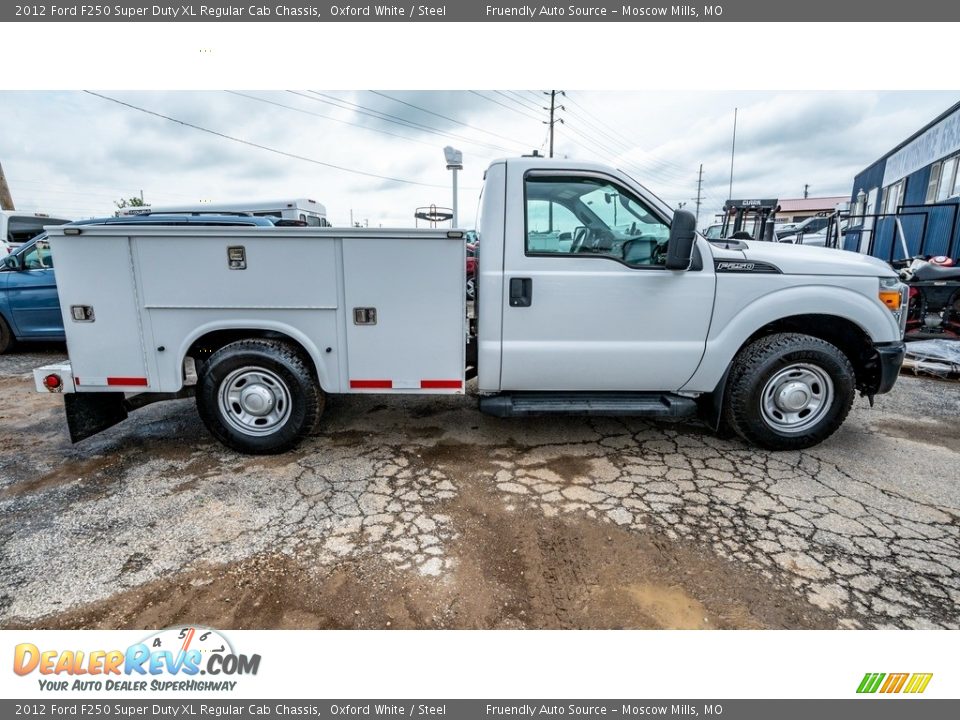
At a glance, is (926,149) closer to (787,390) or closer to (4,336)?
(787,390)

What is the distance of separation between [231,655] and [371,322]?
7.17 feet

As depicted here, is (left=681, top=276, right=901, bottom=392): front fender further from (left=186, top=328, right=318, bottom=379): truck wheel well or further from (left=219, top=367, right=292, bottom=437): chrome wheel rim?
(left=219, top=367, right=292, bottom=437): chrome wheel rim

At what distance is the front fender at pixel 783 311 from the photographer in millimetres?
3768

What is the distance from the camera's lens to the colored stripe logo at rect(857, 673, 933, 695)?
1.97 meters

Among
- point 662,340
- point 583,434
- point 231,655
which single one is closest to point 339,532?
point 231,655

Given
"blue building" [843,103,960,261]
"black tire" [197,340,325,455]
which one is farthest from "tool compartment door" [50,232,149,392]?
"blue building" [843,103,960,261]

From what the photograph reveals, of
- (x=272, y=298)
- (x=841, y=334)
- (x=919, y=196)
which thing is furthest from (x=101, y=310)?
(x=919, y=196)

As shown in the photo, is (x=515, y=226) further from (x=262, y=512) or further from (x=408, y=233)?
(x=262, y=512)

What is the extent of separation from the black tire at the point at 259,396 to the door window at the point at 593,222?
1948 mm

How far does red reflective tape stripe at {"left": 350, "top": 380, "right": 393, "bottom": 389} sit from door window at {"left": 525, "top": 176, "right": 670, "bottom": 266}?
1431mm

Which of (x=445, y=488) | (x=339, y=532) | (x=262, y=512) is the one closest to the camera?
(x=339, y=532)

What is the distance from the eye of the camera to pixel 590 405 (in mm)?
3863

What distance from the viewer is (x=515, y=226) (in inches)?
144

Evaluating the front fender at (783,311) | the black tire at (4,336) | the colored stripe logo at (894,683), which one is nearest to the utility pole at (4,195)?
the black tire at (4,336)
